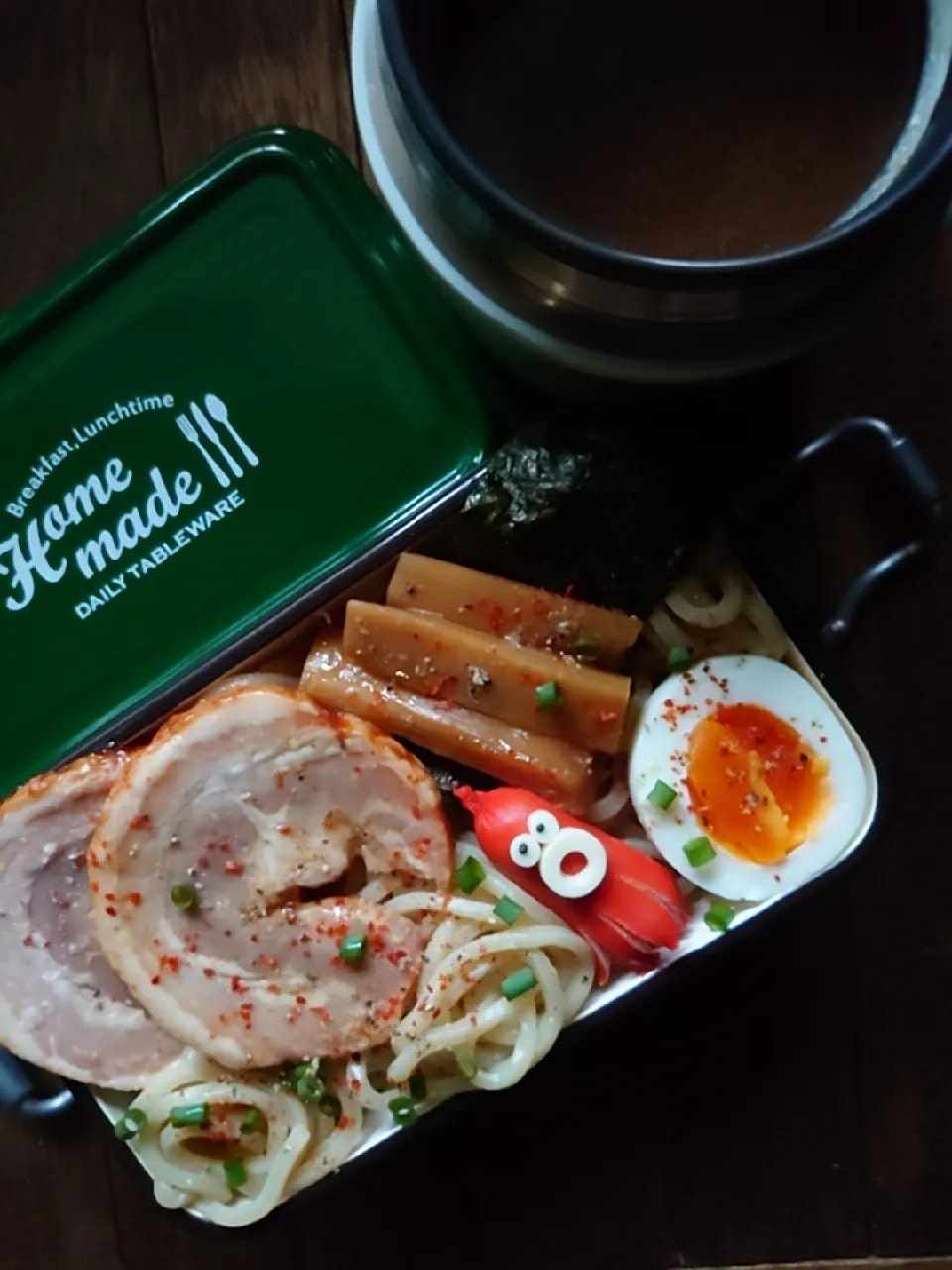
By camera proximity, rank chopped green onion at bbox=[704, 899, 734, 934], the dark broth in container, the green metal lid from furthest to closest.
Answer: the green metal lid → chopped green onion at bbox=[704, 899, 734, 934] → the dark broth in container

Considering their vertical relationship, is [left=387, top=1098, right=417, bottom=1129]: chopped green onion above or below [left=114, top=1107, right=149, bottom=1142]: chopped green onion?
below

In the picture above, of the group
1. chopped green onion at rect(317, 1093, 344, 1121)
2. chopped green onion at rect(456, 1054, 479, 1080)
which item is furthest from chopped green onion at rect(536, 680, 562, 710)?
chopped green onion at rect(317, 1093, 344, 1121)

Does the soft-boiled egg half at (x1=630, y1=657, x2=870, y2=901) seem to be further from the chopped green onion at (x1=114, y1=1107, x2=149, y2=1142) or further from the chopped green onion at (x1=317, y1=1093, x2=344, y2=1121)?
the chopped green onion at (x1=114, y1=1107, x2=149, y2=1142)

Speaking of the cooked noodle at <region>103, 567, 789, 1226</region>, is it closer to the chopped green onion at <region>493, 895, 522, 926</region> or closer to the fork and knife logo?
the chopped green onion at <region>493, 895, 522, 926</region>

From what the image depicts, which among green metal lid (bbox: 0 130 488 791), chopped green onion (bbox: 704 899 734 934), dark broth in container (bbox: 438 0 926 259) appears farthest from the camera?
green metal lid (bbox: 0 130 488 791)

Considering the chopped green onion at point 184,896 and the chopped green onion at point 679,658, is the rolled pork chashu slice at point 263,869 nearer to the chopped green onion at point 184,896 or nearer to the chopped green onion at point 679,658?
the chopped green onion at point 184,896

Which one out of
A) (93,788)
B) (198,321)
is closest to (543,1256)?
(93,788)

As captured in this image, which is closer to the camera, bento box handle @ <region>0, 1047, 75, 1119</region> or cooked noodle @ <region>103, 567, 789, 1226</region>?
cooked noodle @ <region>103, 567, 789, 1226</region>
